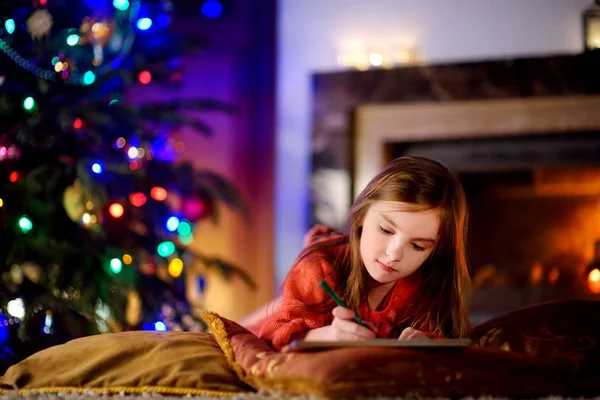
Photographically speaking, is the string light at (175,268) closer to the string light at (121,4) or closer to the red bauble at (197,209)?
the red bauble at (197,209)

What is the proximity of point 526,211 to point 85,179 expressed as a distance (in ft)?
6.32

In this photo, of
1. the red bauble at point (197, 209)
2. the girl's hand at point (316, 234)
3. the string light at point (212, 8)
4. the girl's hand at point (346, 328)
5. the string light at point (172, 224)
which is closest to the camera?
the girl's hand at point (346, 328)

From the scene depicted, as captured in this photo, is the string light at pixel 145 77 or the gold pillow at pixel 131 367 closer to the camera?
the gold pillow at pixel 131 367

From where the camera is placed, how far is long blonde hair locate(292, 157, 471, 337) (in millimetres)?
1185

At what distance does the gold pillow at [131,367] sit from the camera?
1.07 m

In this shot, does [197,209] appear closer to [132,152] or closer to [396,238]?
[132,152]

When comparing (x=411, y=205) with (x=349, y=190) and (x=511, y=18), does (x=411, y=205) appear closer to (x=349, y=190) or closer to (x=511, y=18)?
(x=349, y=190)

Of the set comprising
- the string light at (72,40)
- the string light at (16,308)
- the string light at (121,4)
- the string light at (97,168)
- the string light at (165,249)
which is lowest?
the string light at (16,308)

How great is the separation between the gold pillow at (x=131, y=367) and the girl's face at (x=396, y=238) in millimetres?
297

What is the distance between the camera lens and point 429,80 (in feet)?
9.59

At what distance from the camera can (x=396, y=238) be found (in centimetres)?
116

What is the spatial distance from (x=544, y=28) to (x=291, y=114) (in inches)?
43.2

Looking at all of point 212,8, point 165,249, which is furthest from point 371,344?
point 212,8

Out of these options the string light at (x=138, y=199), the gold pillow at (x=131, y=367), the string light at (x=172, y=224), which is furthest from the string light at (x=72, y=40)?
the gold pillow at (x=131, y=367)
